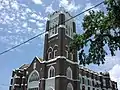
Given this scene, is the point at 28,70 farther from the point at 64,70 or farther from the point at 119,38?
the point at 119,38

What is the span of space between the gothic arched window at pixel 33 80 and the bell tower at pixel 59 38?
172 inches

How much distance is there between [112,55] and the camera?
19.6 m

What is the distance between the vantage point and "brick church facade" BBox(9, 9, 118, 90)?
39906 millimetres

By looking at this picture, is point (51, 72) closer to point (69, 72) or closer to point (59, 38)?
point (69, 72)

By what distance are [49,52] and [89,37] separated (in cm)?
2495

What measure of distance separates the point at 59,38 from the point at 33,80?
10576mm

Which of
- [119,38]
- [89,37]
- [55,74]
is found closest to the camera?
[119,38]

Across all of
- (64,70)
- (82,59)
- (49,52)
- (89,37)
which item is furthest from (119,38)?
(49,52)

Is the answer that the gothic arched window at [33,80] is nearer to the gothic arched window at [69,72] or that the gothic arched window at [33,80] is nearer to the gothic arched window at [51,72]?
the gothic arched window at [51,72]

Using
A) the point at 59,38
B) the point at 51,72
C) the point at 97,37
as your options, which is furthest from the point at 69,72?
the point at 97,37

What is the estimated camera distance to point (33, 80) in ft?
148

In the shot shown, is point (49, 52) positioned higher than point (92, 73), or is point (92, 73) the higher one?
point (49, 52)

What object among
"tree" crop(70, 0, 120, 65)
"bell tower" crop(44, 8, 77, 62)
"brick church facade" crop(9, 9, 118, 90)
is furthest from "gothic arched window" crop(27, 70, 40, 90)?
"tree" crop(70, 0, 120, 65)

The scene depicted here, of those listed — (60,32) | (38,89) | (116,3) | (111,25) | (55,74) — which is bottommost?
(38,89)
